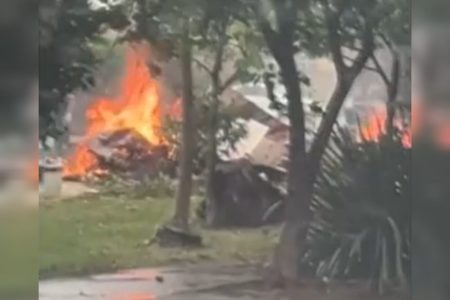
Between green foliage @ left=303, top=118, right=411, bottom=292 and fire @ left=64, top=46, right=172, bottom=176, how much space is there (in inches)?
23.1

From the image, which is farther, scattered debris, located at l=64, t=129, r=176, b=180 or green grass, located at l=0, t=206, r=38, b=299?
scattered debris, located at l=64, t=129, r=176, b=180

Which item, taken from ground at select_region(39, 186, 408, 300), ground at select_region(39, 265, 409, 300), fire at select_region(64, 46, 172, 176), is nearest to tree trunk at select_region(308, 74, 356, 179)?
ground at select_region(39, 186, 408, 300)

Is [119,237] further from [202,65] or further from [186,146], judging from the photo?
[202,65]

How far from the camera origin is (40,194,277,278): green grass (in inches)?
139

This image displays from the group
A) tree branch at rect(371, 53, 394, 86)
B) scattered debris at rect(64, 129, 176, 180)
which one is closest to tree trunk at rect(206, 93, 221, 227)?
scattered debris at rect(64, 129, 176, 180)

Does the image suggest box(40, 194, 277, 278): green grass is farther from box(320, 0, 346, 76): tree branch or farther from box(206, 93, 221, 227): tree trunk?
box(320, 0, 346, 76): tree branch

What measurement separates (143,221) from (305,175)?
0.56 metres

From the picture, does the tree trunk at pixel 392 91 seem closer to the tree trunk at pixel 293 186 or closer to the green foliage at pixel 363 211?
the green foliage at pixel 363 211

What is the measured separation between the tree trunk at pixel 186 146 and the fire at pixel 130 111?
0.08 metres

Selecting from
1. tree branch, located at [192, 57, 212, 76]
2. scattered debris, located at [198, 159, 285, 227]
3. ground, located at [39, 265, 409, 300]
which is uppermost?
tree branch, located at [192, 57, 212, 76]

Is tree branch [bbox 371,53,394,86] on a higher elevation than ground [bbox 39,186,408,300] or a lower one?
higher

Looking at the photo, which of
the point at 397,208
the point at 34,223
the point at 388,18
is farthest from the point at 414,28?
the point at 34,223

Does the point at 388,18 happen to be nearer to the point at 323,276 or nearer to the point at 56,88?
the point at 323,276

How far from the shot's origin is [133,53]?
3525 millimetres
